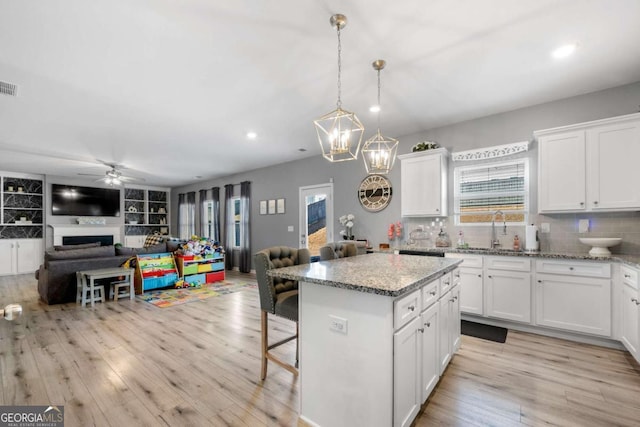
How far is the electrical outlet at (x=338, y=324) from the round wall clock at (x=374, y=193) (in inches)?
143

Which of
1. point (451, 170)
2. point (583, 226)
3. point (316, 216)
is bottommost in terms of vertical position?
point (583, 226)

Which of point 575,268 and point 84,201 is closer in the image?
point 575,268

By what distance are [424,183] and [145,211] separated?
969 centimetres

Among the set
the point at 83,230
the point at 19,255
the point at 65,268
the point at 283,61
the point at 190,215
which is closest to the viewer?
the point at 283,61

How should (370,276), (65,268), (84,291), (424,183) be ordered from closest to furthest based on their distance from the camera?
(370,276) → (424,183) → (84,291) → (65,268)

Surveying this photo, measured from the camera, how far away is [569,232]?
3551 mm

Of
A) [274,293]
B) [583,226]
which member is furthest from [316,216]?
[583,226]

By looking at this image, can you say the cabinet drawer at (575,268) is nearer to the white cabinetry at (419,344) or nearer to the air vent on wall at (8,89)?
the white cabinetry at (419,344)

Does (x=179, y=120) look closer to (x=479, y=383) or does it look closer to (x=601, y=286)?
(x=479, y=383)

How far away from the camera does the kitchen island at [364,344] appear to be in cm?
152

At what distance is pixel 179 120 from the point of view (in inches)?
163

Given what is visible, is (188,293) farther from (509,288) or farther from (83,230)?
(83,230)

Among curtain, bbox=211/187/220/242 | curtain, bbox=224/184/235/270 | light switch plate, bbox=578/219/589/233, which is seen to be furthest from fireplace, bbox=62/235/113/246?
light switch plate, bbox=578/219/589/233

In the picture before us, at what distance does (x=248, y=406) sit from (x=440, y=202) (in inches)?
136
